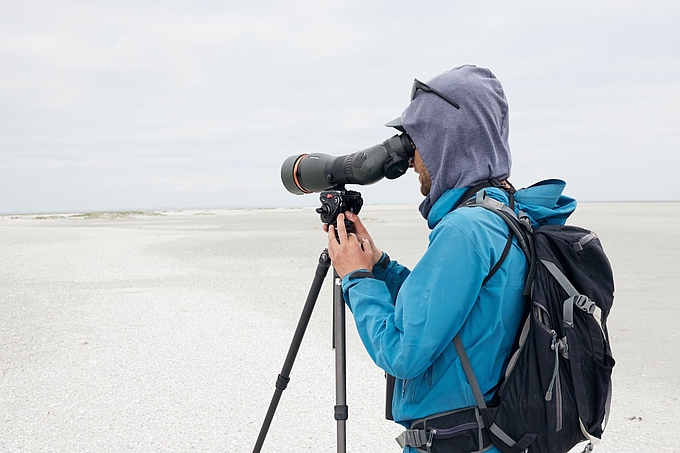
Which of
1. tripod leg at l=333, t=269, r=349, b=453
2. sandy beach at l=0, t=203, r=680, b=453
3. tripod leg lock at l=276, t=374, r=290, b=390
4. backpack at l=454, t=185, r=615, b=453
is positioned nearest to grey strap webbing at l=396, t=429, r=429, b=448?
backpack at l=454, t=185, r=615, b=453

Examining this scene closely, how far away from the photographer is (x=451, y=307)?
1375 millimetres

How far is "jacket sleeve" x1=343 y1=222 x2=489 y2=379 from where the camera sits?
137 centimetres

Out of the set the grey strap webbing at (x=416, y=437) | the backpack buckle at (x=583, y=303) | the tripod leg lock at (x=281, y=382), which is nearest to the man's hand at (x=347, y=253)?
the grey strap webbing at (x=416, y=437)

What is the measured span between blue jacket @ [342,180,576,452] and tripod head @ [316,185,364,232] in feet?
1.63

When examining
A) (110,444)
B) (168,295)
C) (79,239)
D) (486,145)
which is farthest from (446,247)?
(79,239)

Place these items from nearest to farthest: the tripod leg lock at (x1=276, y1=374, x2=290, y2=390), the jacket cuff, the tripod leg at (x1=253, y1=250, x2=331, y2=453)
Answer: the jacket cuff, the tripod leg at (x1=253, y1=250, x2=331, y2=453), the tripod leg lock at (x1=276, y1=374, x2=290, y2=390)

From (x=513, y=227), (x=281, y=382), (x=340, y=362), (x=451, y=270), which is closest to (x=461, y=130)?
(x=513, y=227)

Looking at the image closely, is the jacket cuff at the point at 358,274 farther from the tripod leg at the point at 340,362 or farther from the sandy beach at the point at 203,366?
the sandy beach at the point at 203,366

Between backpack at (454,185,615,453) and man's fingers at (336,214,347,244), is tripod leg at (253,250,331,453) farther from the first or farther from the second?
backpack at (454,185,615,453)

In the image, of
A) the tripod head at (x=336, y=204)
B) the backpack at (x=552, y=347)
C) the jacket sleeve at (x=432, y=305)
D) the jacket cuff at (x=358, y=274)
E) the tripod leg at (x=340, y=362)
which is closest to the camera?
the jacket sleeve at (x=432, y=305)

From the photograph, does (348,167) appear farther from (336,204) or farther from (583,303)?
(583,303)

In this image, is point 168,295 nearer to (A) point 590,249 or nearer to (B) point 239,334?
(B) point 239,334

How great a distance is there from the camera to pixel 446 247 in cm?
138

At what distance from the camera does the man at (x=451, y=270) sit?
1.39 meters
